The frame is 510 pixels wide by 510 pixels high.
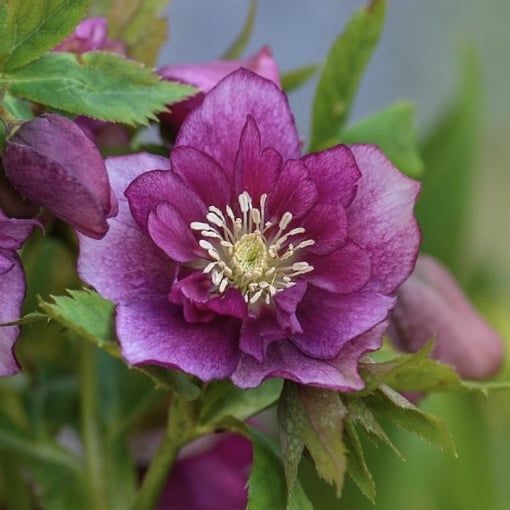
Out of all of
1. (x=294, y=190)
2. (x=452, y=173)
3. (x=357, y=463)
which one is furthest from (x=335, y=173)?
(x=452, y=173)

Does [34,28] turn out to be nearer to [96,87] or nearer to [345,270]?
[96,87]

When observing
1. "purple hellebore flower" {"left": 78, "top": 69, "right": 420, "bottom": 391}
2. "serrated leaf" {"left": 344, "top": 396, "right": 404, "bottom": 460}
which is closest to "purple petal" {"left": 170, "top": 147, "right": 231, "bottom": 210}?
"purple hellebore flower" {"left": 78, "top": 69, "right": 420, "bottom": 391}

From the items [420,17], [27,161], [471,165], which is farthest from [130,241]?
[420,17]

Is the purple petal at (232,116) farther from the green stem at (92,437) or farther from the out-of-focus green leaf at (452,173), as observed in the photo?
the out-of-focus green leaf at (452,173)

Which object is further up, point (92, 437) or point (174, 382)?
point (174, 382)

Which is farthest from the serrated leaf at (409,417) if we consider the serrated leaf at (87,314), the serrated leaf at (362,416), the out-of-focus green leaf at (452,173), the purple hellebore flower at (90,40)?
the out-of-focus green leaf at (452,173)

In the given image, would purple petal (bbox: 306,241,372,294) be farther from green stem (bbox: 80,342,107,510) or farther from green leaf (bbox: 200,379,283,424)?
green stem (bbox: 80,342,107,510)
